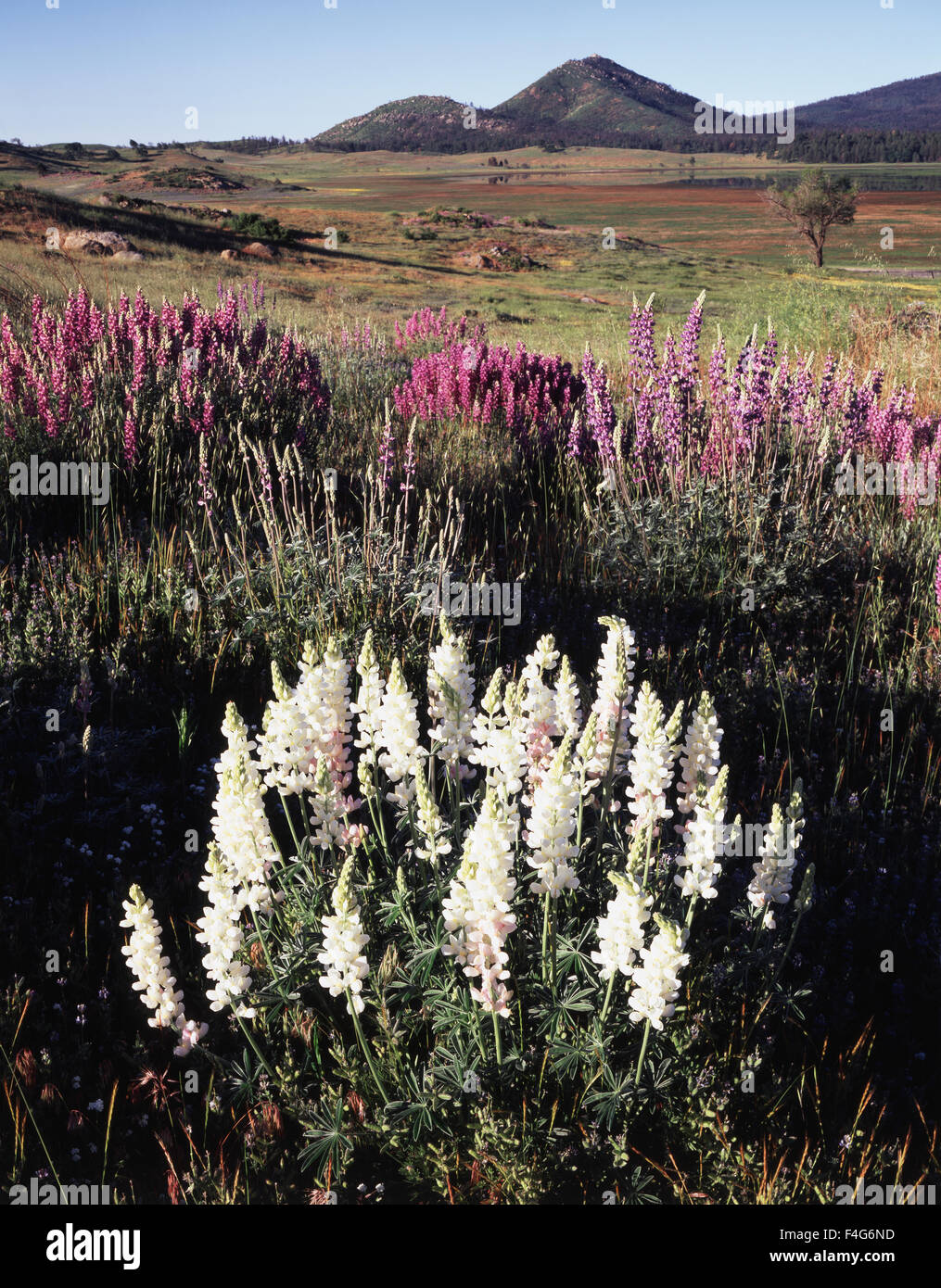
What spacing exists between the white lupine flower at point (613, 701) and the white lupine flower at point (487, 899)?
0.46m

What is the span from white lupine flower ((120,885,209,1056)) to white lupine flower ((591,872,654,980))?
1.02 meters

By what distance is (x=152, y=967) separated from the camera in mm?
2207

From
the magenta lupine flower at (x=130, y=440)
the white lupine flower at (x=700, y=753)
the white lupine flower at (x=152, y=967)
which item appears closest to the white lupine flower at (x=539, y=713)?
the white lupine flower at (x=700, y=753)

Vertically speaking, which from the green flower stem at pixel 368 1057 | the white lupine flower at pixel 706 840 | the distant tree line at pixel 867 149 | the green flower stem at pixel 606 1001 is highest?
the distant tree line at pixel 867 149

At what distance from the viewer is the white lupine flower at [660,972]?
1879 mm

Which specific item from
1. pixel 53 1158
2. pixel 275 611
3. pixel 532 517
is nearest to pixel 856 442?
pixel 532 517

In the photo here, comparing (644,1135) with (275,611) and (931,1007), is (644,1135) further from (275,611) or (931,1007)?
(275,611)

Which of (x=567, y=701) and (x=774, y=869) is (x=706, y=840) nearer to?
(x=774, y=869)

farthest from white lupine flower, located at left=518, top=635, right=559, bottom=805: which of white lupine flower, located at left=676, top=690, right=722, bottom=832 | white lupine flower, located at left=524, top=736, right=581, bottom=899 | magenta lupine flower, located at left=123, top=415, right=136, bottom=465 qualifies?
magenta lupine flower, located at left=123, top=415, right=136, bottom=465

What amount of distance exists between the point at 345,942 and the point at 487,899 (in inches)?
13.1

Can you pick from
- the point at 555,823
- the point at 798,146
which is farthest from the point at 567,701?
the point at 798,146

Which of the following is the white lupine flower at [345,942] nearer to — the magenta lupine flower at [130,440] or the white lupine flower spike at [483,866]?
the white lupine flower spike at [483,866]

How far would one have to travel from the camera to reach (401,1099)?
2.31 metres

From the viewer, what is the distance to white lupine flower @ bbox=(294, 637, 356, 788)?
2.40m
